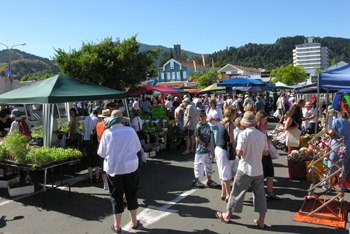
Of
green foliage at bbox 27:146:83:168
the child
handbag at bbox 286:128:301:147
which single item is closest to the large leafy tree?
green foliage at bbox 27:146:83:168

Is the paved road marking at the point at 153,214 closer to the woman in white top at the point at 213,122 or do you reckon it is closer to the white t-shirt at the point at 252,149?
the woman in white top at the point at 213,122

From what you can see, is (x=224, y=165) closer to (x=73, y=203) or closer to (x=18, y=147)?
(x=73, y=203)

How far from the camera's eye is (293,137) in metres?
7.16

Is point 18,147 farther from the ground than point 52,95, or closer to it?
closer to it

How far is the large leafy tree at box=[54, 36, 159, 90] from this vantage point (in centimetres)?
1377

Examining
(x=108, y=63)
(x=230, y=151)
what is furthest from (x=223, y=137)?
(x=108, y=63)

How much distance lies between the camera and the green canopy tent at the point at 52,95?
7.16m

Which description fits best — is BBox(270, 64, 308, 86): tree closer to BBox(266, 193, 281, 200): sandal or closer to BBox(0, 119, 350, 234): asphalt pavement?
BBox(0, 119, 350, 234): asphalt pavement

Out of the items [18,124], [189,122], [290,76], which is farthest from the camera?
[290,76]

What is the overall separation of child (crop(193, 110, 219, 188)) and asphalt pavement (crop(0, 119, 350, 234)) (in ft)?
0.88

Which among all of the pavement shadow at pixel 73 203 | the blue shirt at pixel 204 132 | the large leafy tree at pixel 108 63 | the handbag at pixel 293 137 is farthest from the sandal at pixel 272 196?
the large leafy tree at pixel 108 63

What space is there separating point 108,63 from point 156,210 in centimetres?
1015

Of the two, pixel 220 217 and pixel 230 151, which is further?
pixel 230 151

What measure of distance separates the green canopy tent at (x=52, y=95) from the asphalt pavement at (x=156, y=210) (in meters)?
1.65
